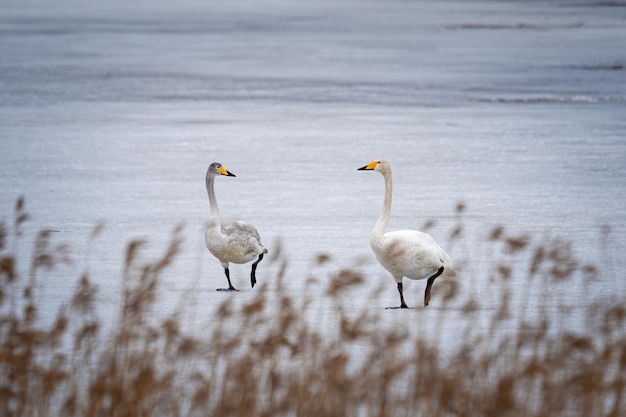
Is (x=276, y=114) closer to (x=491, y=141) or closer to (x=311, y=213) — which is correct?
(x=491, y=141)

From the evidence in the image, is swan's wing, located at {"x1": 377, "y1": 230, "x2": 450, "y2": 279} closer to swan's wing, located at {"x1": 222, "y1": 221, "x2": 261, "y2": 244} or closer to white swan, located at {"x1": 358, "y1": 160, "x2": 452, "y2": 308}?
white swan, located at {"x1": 358, "y1": 160, "x2": 452, "y2": 308}

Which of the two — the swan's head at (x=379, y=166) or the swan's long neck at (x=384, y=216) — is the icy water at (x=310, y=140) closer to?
the swan's long neck at (x=384, y=216)

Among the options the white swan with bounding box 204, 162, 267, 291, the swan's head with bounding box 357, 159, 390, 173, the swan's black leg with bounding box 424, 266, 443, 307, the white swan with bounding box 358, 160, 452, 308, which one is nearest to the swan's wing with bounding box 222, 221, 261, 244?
the white swan with bounding box 204, 162, 267, 291

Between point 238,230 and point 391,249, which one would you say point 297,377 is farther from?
point 238,230

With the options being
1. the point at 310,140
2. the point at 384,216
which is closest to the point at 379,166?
the point at 384,216

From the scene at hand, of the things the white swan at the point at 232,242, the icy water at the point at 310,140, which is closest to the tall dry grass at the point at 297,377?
the icy water at the point at 310,140

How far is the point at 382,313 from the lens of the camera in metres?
5.57

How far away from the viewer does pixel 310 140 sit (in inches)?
490

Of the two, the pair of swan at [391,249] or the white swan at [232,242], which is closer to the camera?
the pair of swan at [391,249]

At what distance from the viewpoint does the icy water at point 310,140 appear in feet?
23.7

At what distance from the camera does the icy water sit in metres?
7.23

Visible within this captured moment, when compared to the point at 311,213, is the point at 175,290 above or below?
below

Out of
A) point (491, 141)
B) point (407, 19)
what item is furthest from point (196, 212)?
point (407, 19)

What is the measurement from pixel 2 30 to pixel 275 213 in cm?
2078
